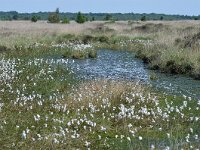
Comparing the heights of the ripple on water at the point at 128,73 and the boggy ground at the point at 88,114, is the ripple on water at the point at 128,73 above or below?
below

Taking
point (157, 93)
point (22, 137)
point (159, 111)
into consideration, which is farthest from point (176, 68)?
point (22, 137)

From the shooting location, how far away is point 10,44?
41594 mm

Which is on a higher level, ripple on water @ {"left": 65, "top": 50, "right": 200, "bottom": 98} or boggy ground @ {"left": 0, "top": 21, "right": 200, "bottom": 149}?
boggy ground @ {"left": 0, "top": 21, "right": 200, "bottom": 149}

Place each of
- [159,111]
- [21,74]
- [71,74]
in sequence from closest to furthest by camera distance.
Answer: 1. [159,111]
2. [21,74]
3. [71,74]

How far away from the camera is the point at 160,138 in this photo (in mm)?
13164

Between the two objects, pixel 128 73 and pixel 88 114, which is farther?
pixel 128 73

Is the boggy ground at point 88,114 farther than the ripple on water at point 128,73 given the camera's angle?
No

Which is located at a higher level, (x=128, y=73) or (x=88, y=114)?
(x=88, y=114)

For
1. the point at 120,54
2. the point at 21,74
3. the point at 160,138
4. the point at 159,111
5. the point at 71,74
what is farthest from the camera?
the point at 120,54

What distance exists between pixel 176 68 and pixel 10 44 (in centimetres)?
1856

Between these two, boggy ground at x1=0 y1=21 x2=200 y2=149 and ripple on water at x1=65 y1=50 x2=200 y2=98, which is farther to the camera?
ripple on water at x1=65 y1=50 x2=200 y2=98

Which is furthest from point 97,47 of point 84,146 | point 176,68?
point 84,146

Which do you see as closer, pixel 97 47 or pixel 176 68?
pixel 176 68

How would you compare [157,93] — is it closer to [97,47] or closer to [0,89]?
[0,89]
